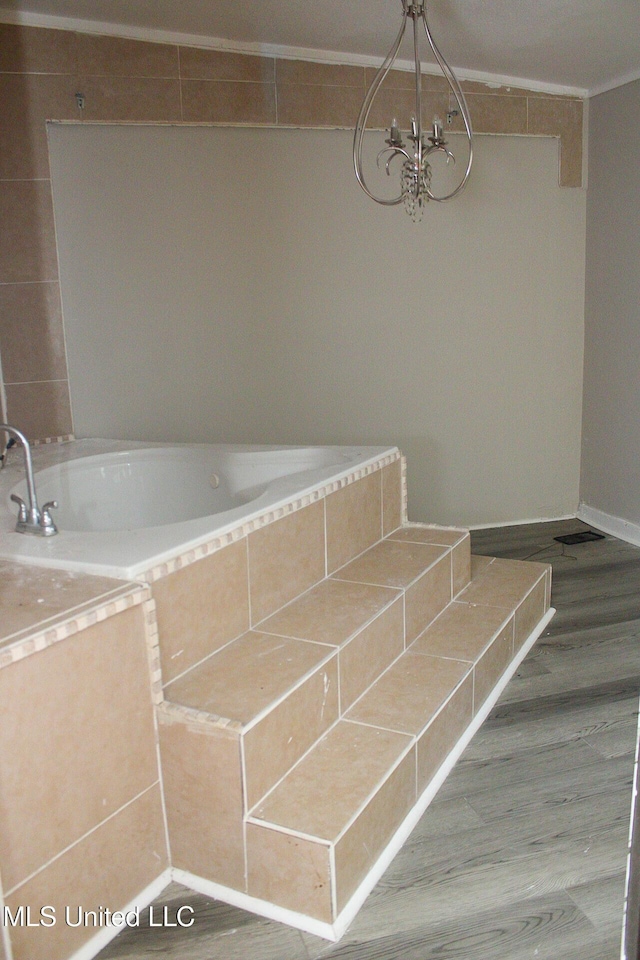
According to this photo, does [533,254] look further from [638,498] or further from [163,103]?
A: [163,103]

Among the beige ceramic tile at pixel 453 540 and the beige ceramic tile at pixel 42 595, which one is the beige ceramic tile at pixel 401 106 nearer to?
the beige ceramic tile at pixel 453 540

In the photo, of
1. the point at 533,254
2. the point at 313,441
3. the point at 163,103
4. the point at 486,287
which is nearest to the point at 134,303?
the point at 163,103

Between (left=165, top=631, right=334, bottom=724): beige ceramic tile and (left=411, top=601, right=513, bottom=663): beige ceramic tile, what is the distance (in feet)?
1.71

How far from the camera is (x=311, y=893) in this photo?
1.50m

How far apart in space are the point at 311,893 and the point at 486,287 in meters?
2.87

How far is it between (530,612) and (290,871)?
56.0 inches

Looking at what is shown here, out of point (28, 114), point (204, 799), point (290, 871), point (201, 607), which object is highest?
point (28, 114)

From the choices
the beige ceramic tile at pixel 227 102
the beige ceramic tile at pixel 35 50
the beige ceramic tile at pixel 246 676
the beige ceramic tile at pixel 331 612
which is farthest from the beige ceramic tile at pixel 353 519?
the beige ceramic tile at pixel 35 50

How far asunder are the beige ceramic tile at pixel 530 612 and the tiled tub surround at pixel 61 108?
180cm

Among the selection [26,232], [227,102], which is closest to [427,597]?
[26,232]

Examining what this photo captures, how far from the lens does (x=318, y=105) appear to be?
129 inches

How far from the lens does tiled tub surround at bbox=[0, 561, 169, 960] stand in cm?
131

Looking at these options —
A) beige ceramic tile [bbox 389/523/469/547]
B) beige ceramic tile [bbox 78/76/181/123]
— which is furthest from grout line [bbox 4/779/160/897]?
beige ceramic tile [bbox 78/76/181/123]

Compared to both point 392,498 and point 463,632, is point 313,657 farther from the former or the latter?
point 392,498
